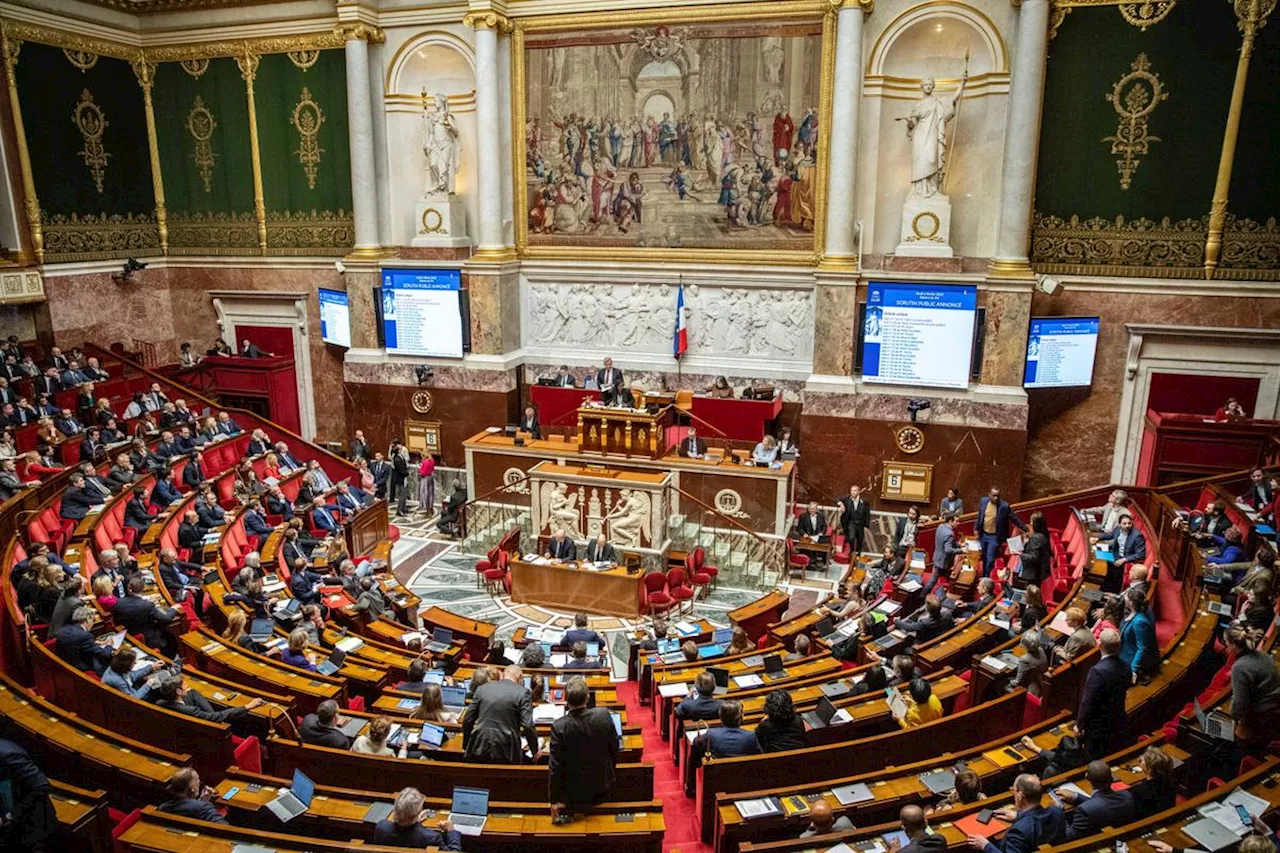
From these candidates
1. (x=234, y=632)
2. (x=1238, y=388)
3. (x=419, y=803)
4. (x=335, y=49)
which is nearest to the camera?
(x=419, y=803)

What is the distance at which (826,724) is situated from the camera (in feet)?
24.1

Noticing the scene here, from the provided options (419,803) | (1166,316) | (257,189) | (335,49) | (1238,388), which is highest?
(335,49)

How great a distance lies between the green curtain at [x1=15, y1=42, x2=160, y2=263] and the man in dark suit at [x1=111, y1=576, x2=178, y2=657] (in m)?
13.0

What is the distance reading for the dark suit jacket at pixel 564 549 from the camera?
1355cm

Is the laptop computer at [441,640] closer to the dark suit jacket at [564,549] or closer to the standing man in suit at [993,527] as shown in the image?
the dark suit jacket at [564,549]

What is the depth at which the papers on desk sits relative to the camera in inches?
239

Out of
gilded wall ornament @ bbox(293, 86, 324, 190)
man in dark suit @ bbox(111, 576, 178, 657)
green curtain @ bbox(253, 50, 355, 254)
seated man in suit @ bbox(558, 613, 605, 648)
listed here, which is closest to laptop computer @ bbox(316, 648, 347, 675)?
man in dark suit @ bbox(111, 576, 178, 657)

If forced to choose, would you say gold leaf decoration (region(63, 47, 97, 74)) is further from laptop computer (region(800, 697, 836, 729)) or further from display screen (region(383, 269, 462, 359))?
laptop computer (region(800, 697, 836, 729))

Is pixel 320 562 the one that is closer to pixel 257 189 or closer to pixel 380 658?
pixel 380 658

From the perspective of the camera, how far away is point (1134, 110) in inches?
579

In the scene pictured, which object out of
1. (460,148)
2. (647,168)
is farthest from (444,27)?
(647,168)

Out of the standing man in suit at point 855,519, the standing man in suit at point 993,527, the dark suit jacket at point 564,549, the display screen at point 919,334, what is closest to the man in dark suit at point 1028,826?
the standing man in suit at point 993,527

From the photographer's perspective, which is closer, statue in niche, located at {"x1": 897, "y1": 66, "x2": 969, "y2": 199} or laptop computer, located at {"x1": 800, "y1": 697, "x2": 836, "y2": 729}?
laptop computer, located at {"x1": 800, "y1": 697, "x2": 836, "y2": 729}

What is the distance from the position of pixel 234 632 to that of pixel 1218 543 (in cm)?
1159
